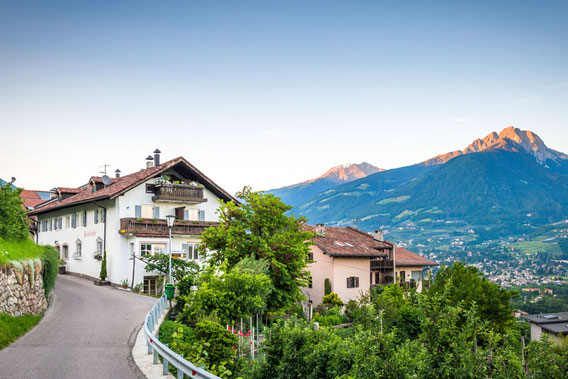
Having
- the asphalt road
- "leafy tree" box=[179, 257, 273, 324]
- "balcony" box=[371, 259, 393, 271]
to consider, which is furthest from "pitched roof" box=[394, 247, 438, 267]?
"leafy tree" box=[179, 257, 273, 324]

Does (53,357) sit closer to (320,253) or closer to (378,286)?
(320,253)

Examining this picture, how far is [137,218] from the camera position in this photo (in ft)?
125

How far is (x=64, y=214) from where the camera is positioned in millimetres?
46969

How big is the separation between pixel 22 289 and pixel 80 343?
5.26 meters

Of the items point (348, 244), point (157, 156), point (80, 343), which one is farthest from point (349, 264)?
point (80, 343)

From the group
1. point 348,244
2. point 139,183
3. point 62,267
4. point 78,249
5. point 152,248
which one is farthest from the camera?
point 348,244

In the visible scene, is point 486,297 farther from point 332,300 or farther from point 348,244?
point 348,244

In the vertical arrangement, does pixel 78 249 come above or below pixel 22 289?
above

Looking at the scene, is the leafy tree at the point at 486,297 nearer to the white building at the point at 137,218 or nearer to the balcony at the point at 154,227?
the balcony at the point at 154,227

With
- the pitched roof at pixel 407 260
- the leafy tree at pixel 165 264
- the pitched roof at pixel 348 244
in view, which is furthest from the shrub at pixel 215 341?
the pitched roof at pixel 407 260

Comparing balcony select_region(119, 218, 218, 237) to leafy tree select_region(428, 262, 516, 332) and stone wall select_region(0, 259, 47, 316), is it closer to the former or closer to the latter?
stone wall select_region(0, 259, 47, 316)

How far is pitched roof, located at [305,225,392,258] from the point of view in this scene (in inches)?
2021

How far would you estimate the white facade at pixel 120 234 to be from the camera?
3759cm

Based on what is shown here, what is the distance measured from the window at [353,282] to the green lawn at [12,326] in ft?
119
